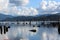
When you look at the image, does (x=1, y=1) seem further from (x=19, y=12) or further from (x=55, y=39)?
(x=55, y=39)

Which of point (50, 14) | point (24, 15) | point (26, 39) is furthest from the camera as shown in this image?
point (50, 14)

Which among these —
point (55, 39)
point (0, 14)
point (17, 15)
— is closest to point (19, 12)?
point (17, 15)

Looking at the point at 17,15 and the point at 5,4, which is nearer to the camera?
the point at 5,4

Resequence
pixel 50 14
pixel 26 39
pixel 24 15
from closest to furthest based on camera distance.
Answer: pixel 26 39 < pixel 24 15 < pixel 50 14

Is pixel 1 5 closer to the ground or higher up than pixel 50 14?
higher up

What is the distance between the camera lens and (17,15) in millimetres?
15727

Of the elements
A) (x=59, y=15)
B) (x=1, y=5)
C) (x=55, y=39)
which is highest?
(x=1, y=5)

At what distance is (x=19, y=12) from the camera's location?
15.8m

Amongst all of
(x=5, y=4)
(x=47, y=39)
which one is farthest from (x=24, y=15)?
(x=47, y=39)

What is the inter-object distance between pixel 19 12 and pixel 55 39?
156 inches

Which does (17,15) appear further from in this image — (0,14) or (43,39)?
(43,39)

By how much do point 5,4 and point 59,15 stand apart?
5728mm

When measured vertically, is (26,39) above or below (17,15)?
below

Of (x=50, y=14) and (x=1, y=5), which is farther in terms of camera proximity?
(x=50, y=14)
